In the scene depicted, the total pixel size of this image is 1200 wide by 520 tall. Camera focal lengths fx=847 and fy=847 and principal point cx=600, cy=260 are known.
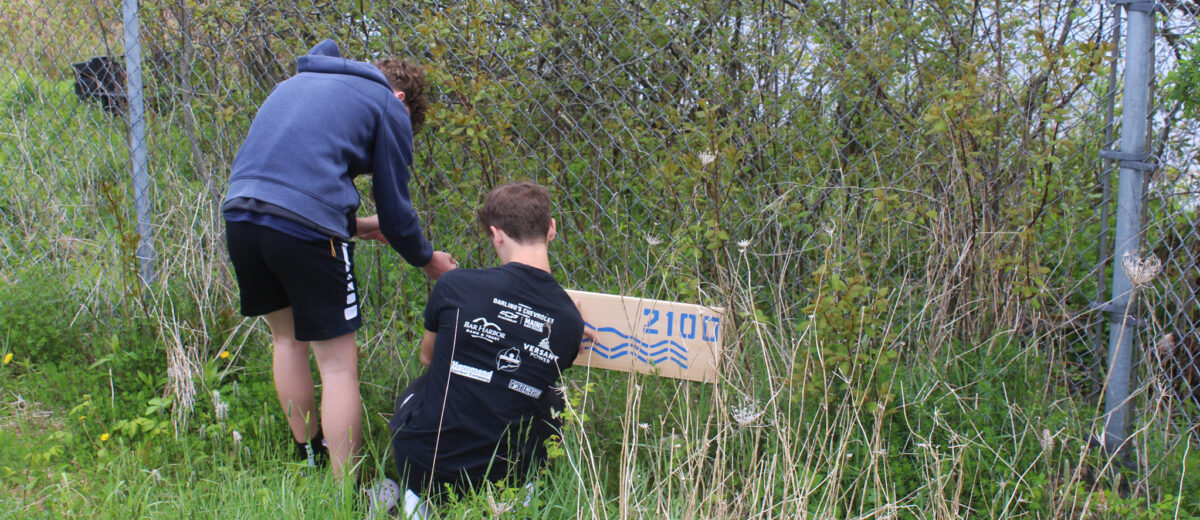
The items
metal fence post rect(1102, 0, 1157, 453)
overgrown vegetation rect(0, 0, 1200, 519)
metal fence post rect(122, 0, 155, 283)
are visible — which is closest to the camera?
metal fence post rect(1102, 0, 1157, 453)

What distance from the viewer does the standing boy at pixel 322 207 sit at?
8.16 feet

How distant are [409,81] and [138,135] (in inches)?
60.2

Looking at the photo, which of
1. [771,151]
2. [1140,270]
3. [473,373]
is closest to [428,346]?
[473,373]

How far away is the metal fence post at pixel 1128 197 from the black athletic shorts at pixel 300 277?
223 centimetres

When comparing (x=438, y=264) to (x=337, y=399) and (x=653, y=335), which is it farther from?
(x=653, y=335)

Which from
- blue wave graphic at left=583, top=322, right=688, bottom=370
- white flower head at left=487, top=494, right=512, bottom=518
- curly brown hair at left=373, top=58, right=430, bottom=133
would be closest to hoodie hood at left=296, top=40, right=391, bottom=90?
curly brown hair at left=373, top=58, right=430, bottom=133

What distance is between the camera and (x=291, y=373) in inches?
111

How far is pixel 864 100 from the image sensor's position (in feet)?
9.64

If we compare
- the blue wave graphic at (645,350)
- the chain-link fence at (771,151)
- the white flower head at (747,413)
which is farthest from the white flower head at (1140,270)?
the blue wave graphic at (645,350)

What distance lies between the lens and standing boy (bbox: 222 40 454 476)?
98.0 inches

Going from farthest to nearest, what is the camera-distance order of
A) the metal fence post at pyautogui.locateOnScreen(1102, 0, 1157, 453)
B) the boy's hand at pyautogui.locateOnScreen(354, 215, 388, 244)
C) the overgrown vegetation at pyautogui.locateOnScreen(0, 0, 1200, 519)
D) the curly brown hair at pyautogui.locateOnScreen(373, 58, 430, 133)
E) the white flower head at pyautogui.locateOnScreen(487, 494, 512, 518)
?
the boy's hand at pyautogui.locateOnScreen(354, 215, 388, 244) → the curly brown hair at pyautogui.locateOnScreen(373, 58, 430, 133) → the overgrown vegetation at pyautogui.locateOnScreen(0, 0, 1200, 519) → the metal fence post at pyautogui.locateOnScreen(1102, 0, 1157, 453) → the white flower head at pyautogui.locateOnScreen(487, 494, 512, 518)

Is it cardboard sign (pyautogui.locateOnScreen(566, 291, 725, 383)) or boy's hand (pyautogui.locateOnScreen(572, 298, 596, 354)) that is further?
boy's hand (pyautogui.locateOnScreen(572, 298, 596, 354))

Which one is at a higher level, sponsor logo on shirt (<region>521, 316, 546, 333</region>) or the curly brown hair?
the curly brown hair

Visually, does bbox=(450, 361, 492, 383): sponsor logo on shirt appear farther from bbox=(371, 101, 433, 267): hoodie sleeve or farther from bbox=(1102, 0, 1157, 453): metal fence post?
bbox=(1102, 0, 1157, 453): metal fence post
